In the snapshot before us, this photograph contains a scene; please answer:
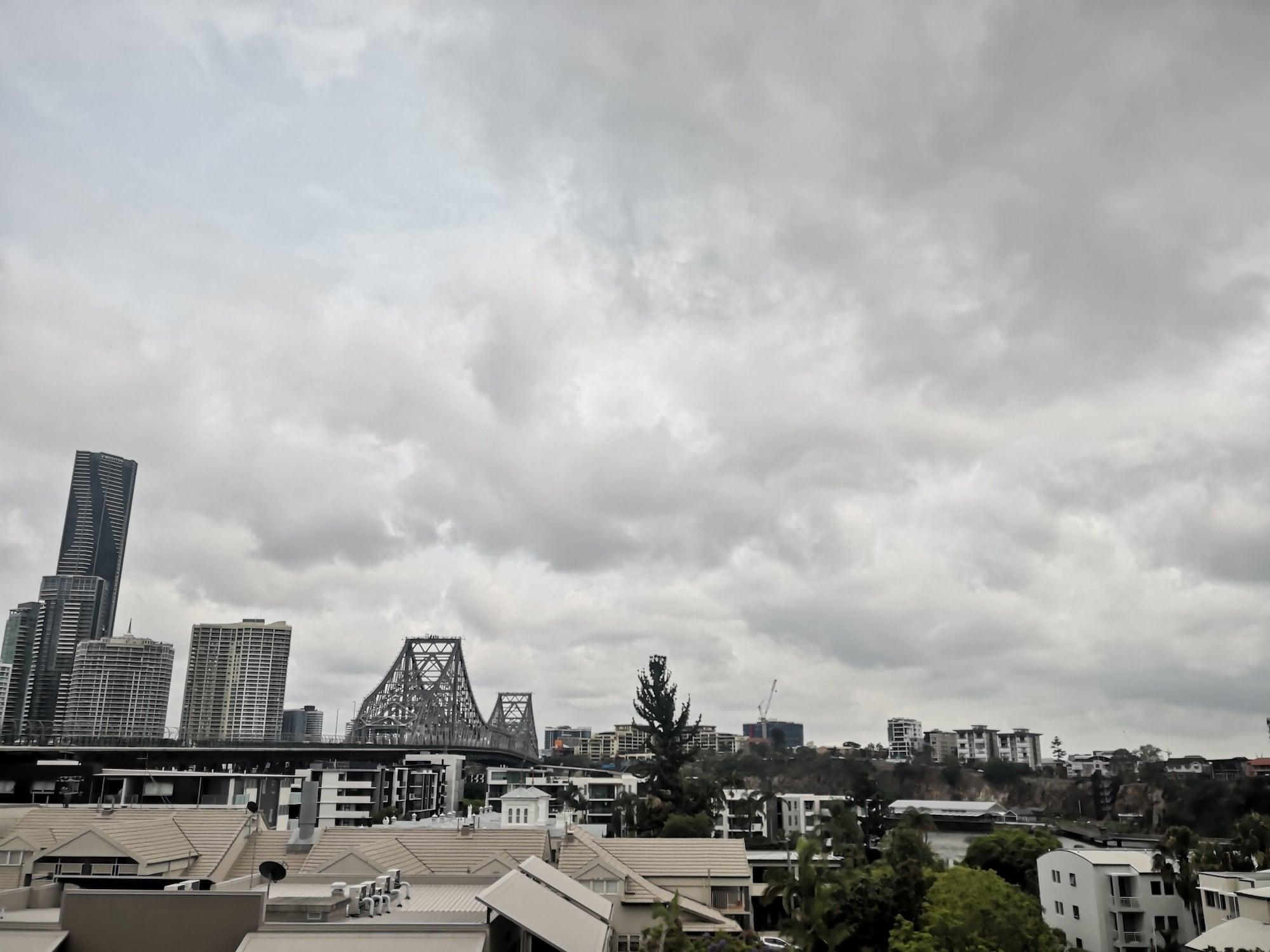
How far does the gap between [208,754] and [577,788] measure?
2503 inches

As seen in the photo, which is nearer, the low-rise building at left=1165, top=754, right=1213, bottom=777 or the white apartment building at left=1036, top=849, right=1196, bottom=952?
the white apartment building at left=1036, top=849, right=1196, bottom=952

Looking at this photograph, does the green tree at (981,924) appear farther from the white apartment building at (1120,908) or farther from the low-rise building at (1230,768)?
the low-rise building at (1230,768)

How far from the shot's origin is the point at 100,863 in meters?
40.6

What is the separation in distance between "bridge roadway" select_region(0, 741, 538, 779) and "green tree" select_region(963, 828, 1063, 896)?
346 feet

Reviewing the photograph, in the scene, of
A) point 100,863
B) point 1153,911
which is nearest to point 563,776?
point 1153,911

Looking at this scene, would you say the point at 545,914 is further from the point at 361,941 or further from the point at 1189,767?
the point at 1189,767

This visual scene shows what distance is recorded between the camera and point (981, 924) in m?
38.5

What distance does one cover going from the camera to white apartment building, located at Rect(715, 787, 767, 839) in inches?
4844

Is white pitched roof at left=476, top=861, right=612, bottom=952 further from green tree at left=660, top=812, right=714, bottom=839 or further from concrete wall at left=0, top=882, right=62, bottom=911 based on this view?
green tree at left=660, top=812, right=714, bottom=839

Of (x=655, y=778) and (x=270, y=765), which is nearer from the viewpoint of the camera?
(x=655, y=778)

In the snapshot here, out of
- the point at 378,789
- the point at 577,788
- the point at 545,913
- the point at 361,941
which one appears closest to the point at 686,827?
the point at 577,788

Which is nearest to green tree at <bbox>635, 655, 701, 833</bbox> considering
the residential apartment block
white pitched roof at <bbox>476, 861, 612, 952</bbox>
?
the residential apartment block

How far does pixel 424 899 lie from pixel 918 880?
37.6 metres

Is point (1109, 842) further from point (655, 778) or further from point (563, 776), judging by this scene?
point (563, 776)
